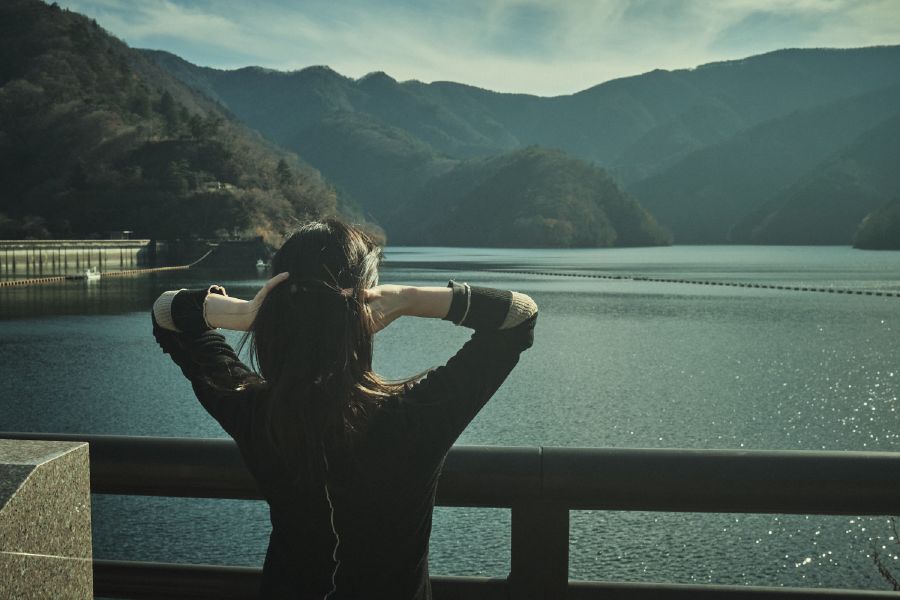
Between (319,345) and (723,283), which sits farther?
(723,283)

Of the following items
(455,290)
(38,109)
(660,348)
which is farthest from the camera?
(38,109)

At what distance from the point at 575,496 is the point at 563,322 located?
40.7m

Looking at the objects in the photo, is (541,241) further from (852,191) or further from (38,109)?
(38,109)

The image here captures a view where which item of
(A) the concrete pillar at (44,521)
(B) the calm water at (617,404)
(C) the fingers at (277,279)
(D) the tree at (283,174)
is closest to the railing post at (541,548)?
(C) the fingers at (277,279)

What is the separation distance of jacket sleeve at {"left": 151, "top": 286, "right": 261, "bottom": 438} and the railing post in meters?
0.78

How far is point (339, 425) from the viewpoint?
5.79 ft

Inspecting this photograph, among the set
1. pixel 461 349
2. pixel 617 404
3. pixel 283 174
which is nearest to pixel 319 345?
pixel 461 349

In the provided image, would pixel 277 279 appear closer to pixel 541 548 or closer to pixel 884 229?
pixel 541 548

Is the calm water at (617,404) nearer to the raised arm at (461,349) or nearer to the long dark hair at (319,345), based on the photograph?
the raised arm at (461,349)

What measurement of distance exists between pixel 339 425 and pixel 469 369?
1.07ft

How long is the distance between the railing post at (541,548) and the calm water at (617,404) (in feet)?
24.5

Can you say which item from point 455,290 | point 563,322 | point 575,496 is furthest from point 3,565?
point 563,322

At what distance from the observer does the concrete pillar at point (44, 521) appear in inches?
59.6

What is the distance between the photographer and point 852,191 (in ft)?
643
